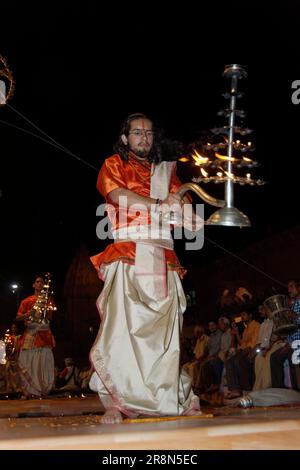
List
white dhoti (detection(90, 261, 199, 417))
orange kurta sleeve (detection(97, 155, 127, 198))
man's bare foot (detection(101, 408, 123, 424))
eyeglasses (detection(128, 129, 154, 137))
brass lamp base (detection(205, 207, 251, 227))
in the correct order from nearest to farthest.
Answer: brass lamp base (detection(205, 207, 251, 227)) → man's bare foot (detection(101, 408, 123, 424)) → white dhoti (detection(90, 261, 199, 417)) → orange kurta sleeve (detection(97, 155, 127, 198)) → eyeglasses (detection(128, 129, 154, 137))

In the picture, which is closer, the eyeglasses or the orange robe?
the orange robe

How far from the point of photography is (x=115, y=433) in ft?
7.48

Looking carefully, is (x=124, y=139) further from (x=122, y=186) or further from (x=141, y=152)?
(x=122, y=186)

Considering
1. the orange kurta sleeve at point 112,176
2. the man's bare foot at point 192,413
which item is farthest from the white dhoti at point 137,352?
the orange kurta sleeve at point 112,176

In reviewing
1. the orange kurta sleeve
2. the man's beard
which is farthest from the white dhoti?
the man's beard

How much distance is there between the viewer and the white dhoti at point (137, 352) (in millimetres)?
3330

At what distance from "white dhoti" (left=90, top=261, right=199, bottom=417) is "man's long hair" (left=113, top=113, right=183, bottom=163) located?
79 cm

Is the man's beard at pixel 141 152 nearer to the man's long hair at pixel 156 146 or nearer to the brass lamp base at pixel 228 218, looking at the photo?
the man's long hair at pixel 156 146

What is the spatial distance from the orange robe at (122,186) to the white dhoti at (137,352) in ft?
0.24

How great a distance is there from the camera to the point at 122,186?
140 inches

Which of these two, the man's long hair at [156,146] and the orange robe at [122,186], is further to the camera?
the man's long hair at [156,146]

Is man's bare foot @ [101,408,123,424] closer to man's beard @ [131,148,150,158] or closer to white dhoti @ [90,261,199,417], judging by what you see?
white dhoti @ [90,261,199,417]

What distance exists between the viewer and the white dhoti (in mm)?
3330

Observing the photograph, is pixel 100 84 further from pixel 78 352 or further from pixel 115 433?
pixel 78 352
